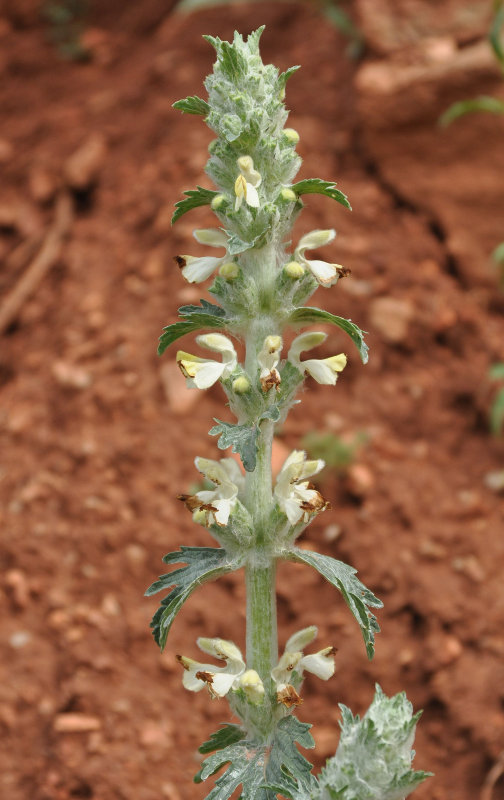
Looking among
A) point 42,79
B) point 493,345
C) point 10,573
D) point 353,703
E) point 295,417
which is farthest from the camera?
point 42,79

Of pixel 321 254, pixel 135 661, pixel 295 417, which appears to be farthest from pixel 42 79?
pixel 135 661

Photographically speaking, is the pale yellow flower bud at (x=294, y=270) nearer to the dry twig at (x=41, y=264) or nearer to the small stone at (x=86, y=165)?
the dry twig at (x=41, y=264)

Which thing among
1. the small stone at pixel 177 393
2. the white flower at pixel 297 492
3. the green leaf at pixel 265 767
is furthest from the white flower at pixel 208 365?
the small stone at pixel 177 393

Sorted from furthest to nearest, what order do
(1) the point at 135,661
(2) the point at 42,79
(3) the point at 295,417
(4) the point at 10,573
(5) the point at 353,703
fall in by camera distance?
(2) the point at 42,79 → (3) the point at 295,417 → (4) the point at 10,573 → (1) the point at 135,661 → (5) the point at 353,703

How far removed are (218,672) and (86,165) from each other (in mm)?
3884

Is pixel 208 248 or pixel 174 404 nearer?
pixel 174 404

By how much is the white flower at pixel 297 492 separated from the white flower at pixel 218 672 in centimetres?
29

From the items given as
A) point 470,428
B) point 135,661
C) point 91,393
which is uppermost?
point 91,393

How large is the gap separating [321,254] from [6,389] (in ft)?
5.45

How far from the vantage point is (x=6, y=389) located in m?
4.36

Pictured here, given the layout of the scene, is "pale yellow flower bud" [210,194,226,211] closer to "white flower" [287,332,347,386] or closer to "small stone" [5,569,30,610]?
"white flower" [287,332,347,386]

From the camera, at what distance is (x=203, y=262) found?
1761 mm

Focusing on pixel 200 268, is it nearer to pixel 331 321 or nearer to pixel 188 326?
pixel 188 326

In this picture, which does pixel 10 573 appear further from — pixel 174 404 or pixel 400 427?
pixel 400 427
